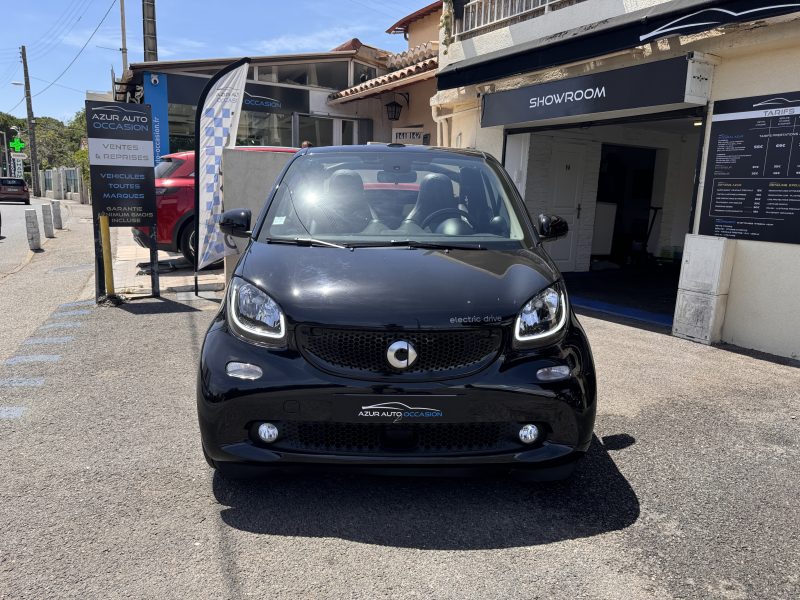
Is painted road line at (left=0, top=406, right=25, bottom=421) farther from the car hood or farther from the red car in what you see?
the red car

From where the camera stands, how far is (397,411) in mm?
2504

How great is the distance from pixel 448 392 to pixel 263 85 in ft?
49.6

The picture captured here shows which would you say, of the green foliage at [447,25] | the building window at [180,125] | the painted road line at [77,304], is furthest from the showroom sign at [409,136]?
the painted road line at [77,304]

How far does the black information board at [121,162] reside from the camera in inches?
274

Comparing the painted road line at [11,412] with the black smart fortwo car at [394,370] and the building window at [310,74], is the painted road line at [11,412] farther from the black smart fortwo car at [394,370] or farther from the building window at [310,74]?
the building window at [310,74]

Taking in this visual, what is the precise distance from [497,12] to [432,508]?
27.2 feet

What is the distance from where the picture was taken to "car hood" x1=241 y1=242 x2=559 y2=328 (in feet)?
8.48

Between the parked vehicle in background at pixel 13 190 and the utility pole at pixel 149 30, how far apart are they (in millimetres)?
20894

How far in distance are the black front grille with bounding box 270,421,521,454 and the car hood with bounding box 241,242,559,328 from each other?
440 mm

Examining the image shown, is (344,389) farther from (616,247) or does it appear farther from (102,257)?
(616,247)

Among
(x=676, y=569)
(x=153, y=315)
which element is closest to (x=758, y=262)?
(x=676, y=569)

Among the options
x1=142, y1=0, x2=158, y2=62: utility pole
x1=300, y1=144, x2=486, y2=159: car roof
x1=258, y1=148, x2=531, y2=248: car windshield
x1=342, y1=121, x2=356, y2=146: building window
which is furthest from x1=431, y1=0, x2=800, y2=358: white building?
x1=142, y1=0, x2=158, y2=62: utility pole

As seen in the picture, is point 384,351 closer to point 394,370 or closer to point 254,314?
point 394,370

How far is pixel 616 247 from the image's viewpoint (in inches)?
480
